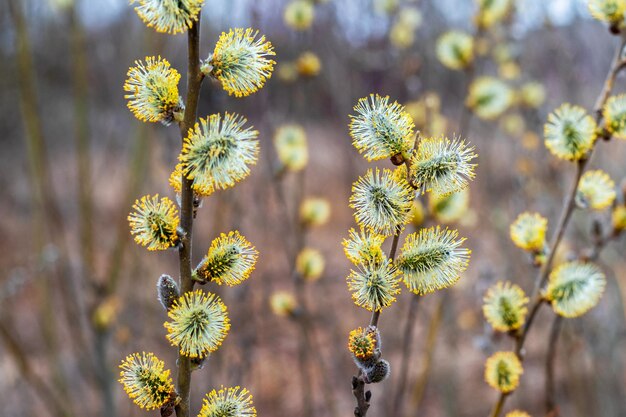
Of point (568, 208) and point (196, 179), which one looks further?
point (568, 208)

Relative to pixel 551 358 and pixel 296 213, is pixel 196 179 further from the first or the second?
pixel 296 213

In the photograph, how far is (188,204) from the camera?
2.99 feet

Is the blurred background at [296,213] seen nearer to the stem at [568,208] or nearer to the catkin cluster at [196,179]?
the stem at [568,208]

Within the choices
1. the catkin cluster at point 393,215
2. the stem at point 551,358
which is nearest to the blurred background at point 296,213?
the stem at point 551,358

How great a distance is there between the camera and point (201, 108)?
22.6 ft

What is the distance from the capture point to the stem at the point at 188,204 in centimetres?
88

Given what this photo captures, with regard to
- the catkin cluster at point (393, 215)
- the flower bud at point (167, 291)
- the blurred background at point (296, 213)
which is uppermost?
the blurred background at point (296, 213)

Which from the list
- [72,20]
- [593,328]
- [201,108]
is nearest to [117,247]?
[72,20]

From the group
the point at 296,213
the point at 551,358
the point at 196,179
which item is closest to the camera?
the point at 196,179

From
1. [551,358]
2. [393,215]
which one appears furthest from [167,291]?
[551,358]

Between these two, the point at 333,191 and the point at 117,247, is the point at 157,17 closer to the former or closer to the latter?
the point at 117,247

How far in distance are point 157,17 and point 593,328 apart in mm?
→ 2851

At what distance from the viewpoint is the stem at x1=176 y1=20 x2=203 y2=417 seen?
88cm

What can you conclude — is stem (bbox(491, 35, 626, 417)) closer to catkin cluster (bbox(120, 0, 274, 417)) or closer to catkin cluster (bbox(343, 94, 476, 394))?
catkin cluster (bbox(343, 94, 476, 394))
